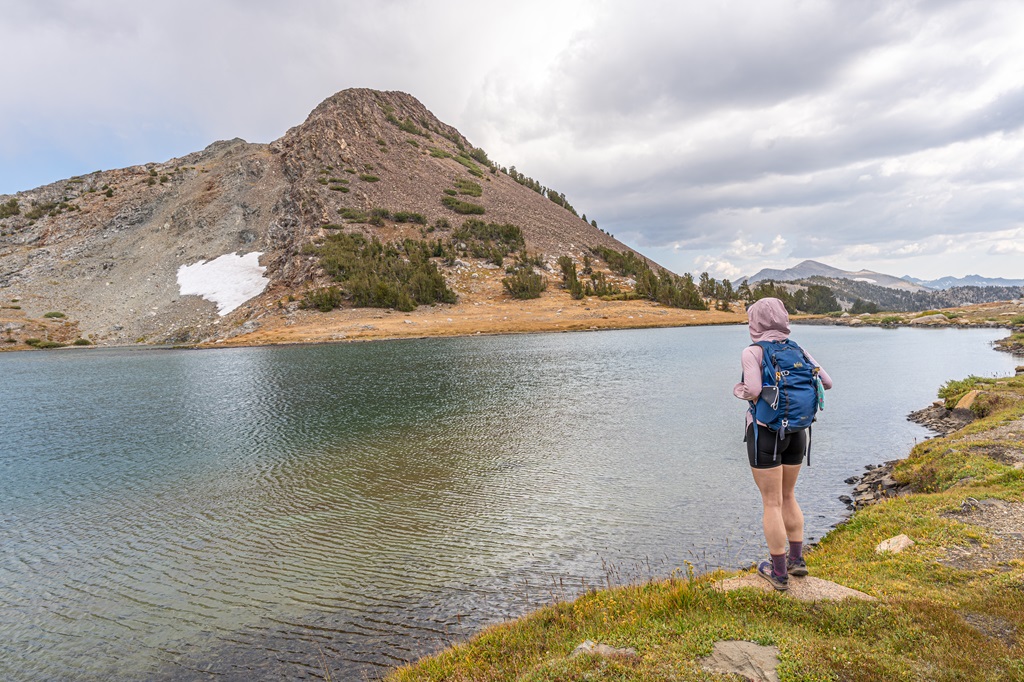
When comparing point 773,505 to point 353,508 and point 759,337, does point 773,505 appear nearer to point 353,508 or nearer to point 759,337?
point 759,337

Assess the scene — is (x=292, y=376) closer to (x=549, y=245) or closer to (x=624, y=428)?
(x=624, y=428)

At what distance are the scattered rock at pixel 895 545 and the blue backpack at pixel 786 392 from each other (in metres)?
4.75

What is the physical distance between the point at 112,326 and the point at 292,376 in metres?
78.1

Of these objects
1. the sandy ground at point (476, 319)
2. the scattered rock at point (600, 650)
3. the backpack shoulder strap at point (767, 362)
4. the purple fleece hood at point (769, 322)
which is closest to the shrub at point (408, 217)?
the sandy ground at point (476, 319)

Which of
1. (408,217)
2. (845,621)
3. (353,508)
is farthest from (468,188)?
(845,621)

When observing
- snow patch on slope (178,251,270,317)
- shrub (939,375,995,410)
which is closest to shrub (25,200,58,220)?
snow patch on slope (178,251,270,317)

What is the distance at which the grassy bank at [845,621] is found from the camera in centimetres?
607

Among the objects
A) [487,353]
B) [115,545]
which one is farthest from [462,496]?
[487,353]

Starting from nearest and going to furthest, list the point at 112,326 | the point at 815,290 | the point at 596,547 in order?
the point at 596,547 < the point at 112,326 < the point at 815,290

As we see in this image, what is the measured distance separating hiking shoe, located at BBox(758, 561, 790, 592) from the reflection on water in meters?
4.00

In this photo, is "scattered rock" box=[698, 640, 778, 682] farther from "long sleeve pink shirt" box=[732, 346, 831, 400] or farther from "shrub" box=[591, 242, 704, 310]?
"shrub" box=[591, 242, 704, 310]

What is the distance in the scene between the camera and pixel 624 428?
26516 millimetres

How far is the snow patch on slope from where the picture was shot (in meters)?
106

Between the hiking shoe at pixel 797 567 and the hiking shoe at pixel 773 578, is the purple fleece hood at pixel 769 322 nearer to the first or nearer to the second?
the hiking shoe at pixel 797 567
